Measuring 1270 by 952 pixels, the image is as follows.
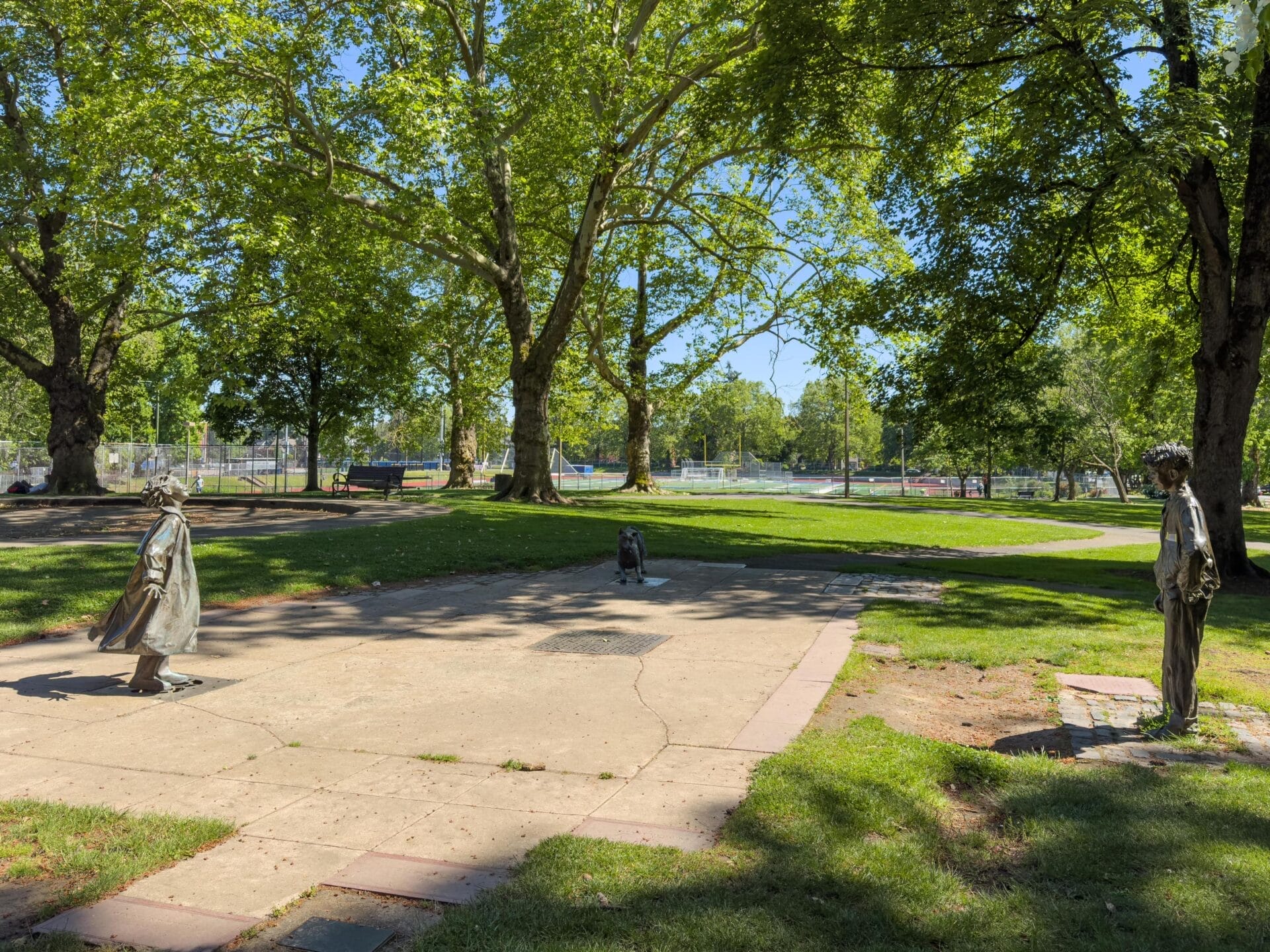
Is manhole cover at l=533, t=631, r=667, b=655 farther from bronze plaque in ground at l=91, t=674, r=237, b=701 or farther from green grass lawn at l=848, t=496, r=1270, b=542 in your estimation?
green grass lawn at l=848, t=496, r=1270, b=542

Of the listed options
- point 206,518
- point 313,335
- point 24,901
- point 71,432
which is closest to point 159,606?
point 24,901

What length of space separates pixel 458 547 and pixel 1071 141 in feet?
36.2

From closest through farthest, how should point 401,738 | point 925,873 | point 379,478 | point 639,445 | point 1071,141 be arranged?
point 925,873, point 401,738, point 1071,141, point 379,478, point 639,445

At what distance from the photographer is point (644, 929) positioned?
2.96 meters

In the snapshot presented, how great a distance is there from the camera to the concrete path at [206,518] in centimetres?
1469

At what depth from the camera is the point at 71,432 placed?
2630cm

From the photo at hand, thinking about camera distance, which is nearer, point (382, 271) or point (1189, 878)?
point (1189, 878)

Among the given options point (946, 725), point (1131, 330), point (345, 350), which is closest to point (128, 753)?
point (946, 725)

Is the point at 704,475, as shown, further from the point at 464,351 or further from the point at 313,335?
the point at 313,335

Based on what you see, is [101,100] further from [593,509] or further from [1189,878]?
[1189,878]

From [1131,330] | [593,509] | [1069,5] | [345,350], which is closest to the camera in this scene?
[1069,5]

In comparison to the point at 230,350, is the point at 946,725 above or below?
below

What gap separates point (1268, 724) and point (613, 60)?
54.9ft

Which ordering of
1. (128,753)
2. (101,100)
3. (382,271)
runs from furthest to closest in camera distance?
(382,271)
(101,100)
(128,753)
